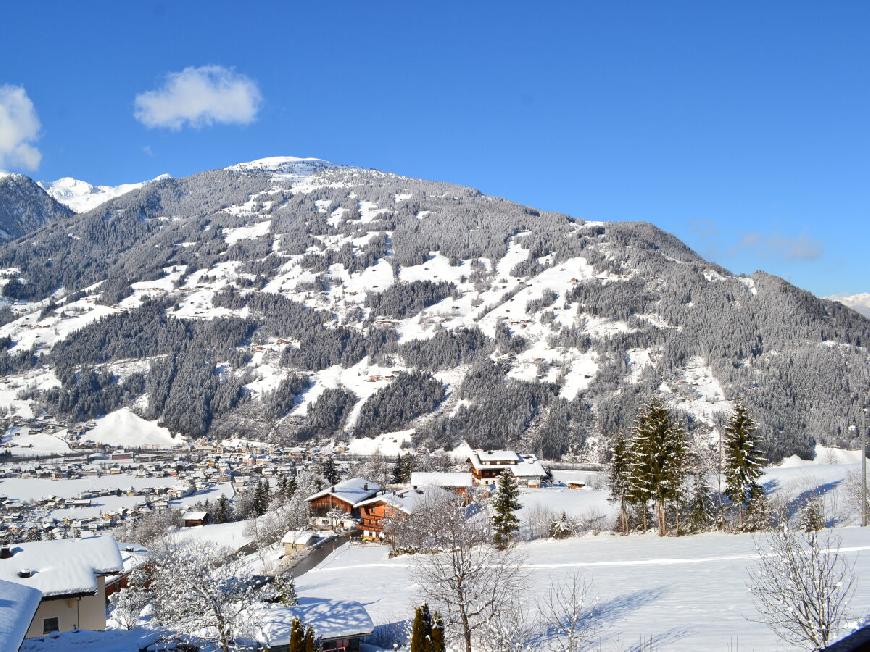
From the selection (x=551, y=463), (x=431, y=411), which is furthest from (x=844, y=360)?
(x=431, y=411)

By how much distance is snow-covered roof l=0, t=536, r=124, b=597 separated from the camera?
32.4 metres

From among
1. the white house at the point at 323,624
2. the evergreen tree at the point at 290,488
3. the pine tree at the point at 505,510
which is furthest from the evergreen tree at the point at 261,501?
the white house at the point at 323,624

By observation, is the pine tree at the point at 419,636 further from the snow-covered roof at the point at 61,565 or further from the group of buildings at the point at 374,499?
the group of buildings at the point at 374,499

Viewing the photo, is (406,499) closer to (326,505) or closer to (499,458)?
(326,505)

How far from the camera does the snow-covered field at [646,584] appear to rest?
912 inches

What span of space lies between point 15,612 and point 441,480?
89.1 m

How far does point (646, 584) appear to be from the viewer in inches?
1335

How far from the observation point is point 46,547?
3569 centimetres

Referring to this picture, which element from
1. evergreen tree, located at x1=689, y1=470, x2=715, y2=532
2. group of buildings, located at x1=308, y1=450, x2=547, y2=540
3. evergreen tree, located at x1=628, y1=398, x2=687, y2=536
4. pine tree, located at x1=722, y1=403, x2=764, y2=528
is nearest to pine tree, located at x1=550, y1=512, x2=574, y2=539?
evergreen tree, located at x1=628, y1=398, x2=687, y2=536

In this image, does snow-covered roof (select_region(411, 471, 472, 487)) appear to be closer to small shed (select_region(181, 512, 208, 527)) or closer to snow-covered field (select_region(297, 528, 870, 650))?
small shed (select_region(181, 512, 208, 527))

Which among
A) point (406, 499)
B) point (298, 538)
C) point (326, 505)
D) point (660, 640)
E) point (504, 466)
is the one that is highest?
point (660, 640)

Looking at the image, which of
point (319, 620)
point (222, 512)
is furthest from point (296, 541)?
point (319, 620)

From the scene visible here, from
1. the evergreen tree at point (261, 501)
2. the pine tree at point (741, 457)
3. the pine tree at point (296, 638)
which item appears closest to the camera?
the pine tree at point (296, 638)

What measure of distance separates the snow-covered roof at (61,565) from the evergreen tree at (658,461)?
38.4 meters
